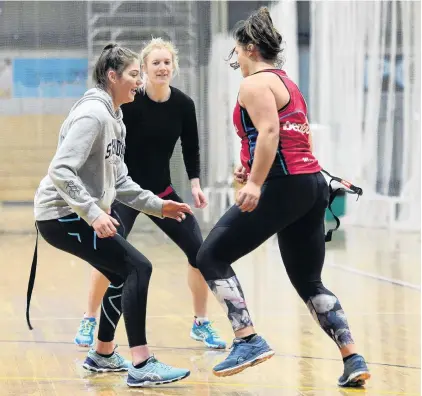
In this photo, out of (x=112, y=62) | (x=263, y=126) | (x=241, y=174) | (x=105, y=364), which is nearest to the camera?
(x=263, y=126)

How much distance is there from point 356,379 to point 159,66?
1.75 meters

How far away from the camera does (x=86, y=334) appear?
4.75 metres

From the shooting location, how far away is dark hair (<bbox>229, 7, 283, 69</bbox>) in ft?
11.8

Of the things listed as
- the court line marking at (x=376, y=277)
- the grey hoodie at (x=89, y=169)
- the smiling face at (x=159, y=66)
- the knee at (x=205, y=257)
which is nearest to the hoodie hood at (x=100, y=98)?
the grey hoodie at (x=89, y=169)

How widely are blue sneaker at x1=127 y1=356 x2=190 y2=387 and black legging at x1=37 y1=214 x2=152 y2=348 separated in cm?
9

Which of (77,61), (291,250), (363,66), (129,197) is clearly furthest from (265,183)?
(363,66)

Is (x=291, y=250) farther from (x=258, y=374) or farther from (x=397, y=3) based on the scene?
(x=397, y=3)

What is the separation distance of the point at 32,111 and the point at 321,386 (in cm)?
557

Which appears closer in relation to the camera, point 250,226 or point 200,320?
point 250,226

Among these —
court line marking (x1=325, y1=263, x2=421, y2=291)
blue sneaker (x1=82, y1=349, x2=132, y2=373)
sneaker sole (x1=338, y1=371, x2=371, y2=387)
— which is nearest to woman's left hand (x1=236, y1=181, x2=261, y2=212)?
sneaker sole (x1=338, y1=371, x2=371, y2=387)

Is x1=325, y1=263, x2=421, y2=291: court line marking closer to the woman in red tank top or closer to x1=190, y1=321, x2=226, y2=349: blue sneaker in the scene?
x1=190, y1=321, x2=226, y2=349: blue sneaker

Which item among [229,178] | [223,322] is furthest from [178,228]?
[229,178]

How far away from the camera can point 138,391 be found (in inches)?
148

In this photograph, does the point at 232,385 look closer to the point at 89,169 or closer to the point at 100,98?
the point at 89,169
